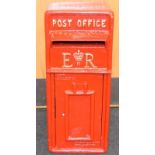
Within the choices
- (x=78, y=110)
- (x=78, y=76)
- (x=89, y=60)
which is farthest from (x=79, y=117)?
(x=89, y=60)

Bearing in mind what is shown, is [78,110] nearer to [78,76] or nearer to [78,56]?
[78,76]

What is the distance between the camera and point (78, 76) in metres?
2.81

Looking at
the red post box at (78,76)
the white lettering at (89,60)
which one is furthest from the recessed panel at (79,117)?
the white lettering at (89,60)

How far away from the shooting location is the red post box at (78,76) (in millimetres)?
2666

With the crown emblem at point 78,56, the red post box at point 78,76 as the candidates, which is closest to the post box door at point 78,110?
the red post box at point 78,76

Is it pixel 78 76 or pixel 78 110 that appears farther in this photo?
pixel 78 110

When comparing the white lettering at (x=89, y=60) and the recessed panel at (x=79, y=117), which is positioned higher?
the white lettering at (x=89, y=60)

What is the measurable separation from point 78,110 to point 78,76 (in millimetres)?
320

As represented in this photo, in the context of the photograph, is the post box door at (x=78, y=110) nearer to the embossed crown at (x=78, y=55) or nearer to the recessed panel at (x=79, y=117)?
the recessed panel at (x=79, y=117)

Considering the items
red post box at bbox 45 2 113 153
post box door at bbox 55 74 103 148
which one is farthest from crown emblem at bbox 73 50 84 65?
post box door at bbox 55 74 103 148

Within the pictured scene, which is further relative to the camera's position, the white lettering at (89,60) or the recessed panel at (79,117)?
the recessed panel at (79,117)

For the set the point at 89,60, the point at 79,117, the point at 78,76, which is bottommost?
the point at 79,117

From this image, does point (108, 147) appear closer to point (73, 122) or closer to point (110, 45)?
point (73, 122)

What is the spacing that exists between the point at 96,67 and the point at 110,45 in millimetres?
215
